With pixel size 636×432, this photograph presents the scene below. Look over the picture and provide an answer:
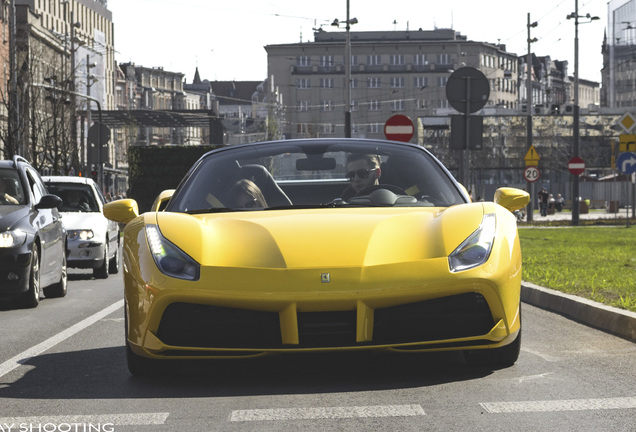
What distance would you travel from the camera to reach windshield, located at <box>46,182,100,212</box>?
1953 centimetres

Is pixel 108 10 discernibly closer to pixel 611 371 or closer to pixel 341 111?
pixel 341 111

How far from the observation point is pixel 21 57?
54.2m

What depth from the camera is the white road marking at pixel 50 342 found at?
7859 mm

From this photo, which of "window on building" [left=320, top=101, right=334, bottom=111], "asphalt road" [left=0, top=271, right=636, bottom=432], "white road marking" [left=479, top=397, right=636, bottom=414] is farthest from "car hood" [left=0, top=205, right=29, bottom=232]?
"window on building" [left=320, top=101, right=334, bottom=111]

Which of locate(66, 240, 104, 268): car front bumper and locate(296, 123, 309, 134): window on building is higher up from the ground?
locate(296, 123, 309, 134): window on building

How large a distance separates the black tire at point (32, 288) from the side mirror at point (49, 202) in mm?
472

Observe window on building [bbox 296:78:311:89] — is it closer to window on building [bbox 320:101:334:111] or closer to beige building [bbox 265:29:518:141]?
beige building [bbox 265:29:518:141]

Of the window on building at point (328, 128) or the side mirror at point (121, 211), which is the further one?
the window on building at point (328, 128)

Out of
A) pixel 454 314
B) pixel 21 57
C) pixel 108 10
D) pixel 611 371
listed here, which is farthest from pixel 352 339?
pixel 108 10

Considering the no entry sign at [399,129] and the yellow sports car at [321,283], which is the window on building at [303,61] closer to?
the no entry sign at [399,129]

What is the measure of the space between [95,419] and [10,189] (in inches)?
329

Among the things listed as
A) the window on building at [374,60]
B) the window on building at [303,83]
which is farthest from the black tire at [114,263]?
the window on building at [374,60]

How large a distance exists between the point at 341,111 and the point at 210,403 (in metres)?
156

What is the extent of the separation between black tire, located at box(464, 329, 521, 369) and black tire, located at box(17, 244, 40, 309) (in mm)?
6885
